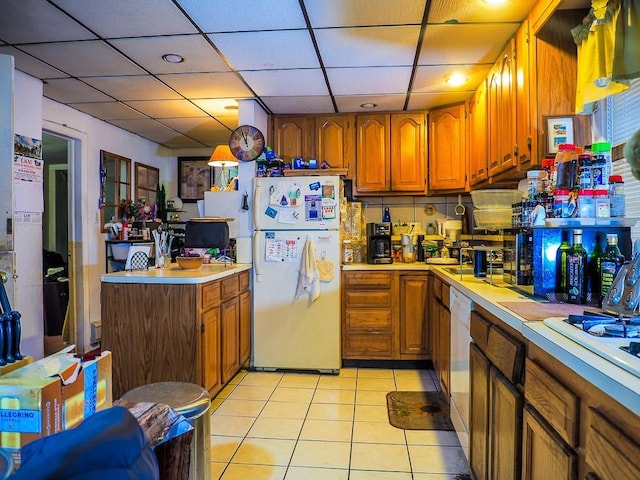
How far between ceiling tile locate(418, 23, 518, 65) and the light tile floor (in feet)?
7.51

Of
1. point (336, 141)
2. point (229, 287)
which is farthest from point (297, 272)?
point (336, 141)

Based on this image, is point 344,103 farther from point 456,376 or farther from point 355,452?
point 355,452

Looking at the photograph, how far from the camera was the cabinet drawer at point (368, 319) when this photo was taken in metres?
3.63

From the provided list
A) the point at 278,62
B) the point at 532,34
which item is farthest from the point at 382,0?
the point at 278,62

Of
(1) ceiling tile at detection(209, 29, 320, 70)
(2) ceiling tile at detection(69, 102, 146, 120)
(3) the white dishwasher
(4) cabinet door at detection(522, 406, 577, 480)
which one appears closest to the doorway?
(2) ceiling tile at detection(69, 102, 146, 120)

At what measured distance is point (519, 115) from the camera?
2.33 meters

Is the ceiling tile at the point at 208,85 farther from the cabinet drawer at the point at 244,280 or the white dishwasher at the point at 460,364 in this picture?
the white dishwasher at the point at 460,364

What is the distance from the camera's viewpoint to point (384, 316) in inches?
143

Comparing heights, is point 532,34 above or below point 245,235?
above

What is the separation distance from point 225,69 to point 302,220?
1.26m

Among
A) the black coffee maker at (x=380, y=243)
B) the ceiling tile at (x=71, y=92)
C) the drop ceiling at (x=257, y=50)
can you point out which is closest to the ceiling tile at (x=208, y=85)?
the drop ceiling at (x=257, y=50)

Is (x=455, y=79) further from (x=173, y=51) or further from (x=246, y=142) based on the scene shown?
(x=173, y=51)

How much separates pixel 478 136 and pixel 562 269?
187 cm

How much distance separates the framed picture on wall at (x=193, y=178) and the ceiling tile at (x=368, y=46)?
3057 millimetres
